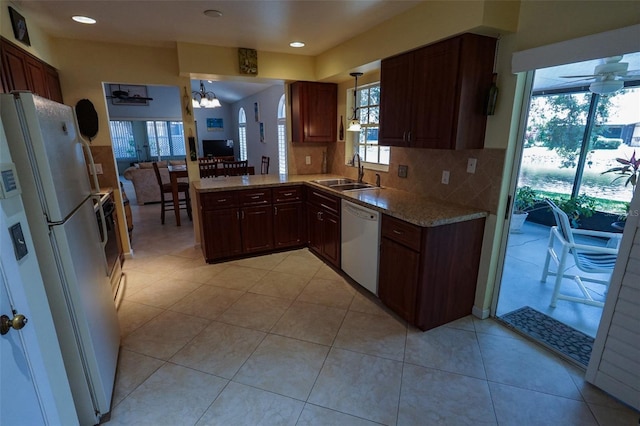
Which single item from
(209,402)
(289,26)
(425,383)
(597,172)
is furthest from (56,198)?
(597,172)

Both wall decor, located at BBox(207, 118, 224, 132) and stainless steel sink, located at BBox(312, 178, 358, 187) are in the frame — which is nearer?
stainless steel sink, located at BBox(312, 178, 358, 187)

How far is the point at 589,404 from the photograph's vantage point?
171cm

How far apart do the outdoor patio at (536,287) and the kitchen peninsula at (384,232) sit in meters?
0.45

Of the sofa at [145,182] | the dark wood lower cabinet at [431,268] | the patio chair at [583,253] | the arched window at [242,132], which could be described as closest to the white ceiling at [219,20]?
the dark wood lower cabinet at [431,268]

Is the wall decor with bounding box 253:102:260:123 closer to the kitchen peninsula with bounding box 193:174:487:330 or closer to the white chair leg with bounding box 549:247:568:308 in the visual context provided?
the kitchen peninsula with bounding box 193:174:487:330

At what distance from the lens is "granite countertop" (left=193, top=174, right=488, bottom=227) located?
7.30 ft

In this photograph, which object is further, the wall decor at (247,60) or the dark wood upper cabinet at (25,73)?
the wall decor at (247,60)

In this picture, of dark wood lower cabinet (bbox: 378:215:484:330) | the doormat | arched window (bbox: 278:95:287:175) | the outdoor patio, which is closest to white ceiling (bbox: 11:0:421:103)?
dark wood lower cabinet (bbox: 378:215:484:330)

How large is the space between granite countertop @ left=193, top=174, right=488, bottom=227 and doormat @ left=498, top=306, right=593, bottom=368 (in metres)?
0.91

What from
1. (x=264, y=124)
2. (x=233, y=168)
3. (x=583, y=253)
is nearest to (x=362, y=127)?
(x=233, y=168)

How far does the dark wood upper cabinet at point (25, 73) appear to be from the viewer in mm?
2141

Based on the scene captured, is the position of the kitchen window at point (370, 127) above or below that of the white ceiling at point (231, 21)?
below

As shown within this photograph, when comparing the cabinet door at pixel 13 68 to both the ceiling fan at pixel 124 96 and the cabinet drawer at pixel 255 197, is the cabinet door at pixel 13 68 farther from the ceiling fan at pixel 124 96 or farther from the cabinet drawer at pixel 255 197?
the ceiling fan at pixel 124 96

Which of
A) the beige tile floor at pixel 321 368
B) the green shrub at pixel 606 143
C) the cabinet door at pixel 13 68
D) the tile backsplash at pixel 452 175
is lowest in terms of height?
the beige tile floor at pixel 321 368
